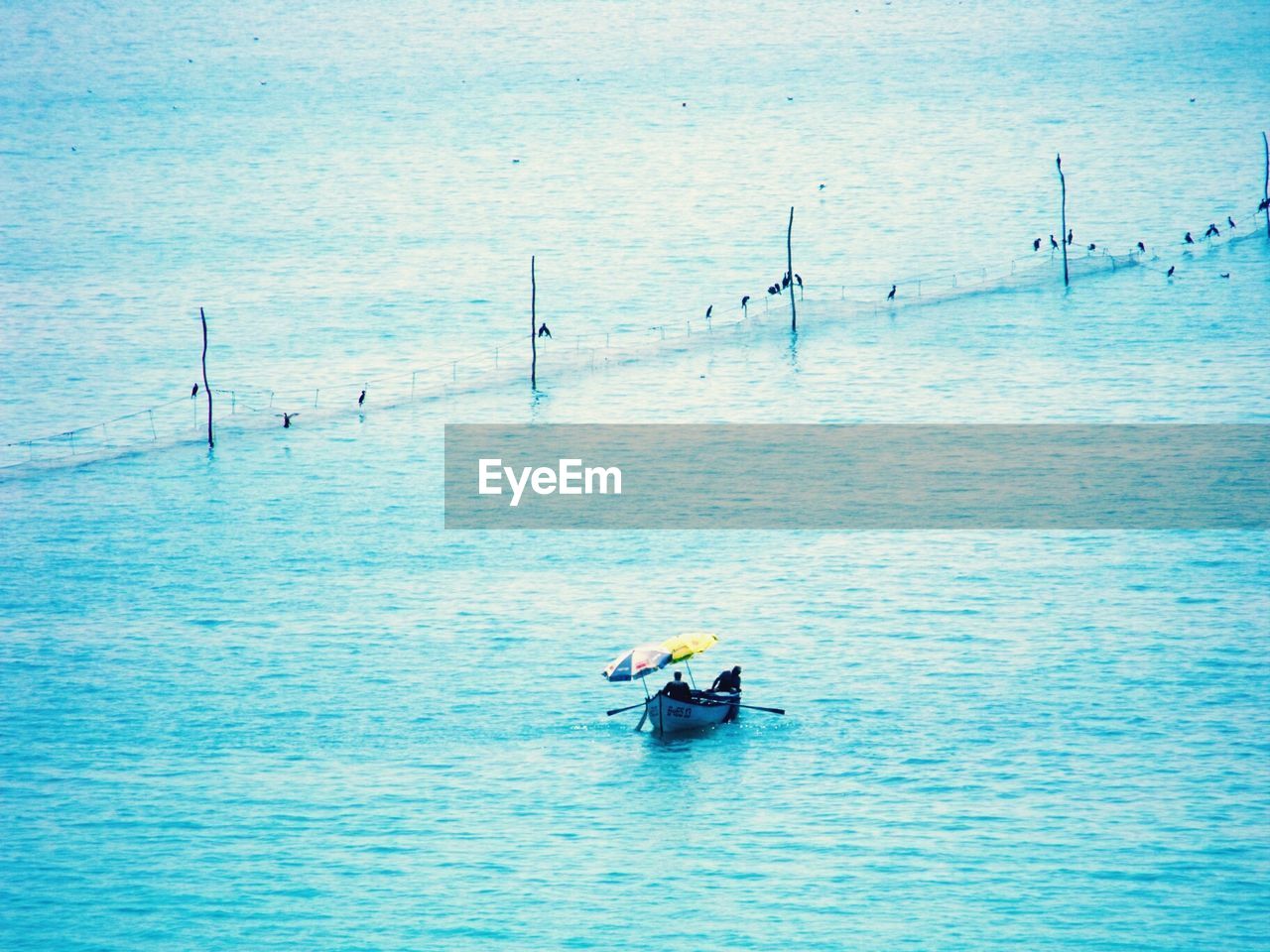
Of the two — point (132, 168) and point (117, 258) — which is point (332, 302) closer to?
point (117, 258)

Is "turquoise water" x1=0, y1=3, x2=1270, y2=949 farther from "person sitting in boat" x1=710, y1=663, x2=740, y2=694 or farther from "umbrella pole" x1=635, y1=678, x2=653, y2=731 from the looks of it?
"person sitting in boat" x1=710, y1=663, x2=740, y2=694

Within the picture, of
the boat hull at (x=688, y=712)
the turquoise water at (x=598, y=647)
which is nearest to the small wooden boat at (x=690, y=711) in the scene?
the boat hull at (x=688, y=712)

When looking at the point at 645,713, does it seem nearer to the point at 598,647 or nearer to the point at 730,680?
the point at 730,680

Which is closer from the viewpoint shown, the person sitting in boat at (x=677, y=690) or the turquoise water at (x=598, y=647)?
the turquoise water at (x=598, y=647)

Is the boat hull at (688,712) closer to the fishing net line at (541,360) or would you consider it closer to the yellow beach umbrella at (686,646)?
the yellow beach umbrella at (686,646)

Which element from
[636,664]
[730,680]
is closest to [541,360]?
[730,680]

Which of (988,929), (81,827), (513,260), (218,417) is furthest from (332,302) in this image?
(988,929)

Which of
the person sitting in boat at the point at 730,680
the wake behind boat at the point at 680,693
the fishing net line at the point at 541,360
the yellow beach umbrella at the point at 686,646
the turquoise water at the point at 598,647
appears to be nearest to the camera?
the turquoise water at the point at 598,647

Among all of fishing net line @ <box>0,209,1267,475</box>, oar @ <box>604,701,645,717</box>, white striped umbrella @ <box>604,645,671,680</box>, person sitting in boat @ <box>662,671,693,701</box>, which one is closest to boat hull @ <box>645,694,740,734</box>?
person sitting in boat @ <box>662,671,693,701</box>
